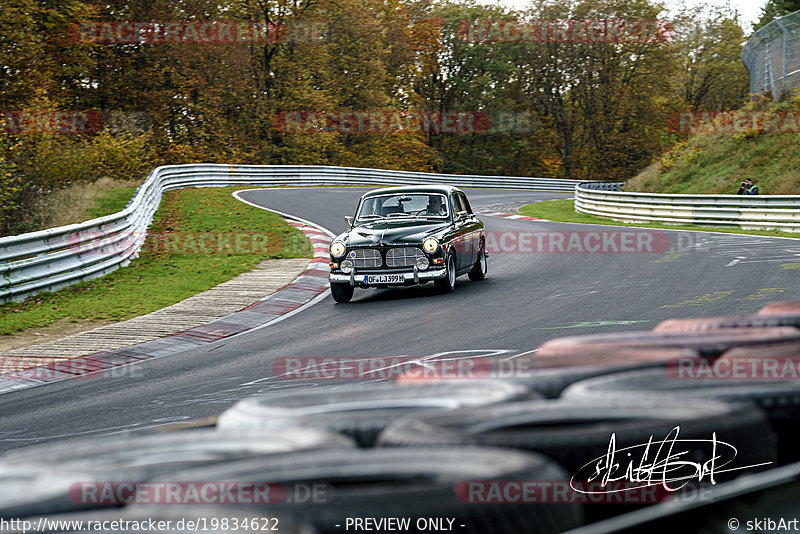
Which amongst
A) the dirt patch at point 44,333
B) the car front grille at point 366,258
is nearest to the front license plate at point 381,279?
the car front grille at point 366,258

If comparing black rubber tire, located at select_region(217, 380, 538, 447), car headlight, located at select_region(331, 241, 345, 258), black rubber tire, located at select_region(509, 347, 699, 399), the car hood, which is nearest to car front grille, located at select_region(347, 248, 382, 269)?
the car hood

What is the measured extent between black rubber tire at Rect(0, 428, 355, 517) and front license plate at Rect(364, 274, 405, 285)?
998cm

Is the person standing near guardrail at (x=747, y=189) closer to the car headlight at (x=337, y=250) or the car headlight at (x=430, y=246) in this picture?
the car headlight at (x=430, y=246)

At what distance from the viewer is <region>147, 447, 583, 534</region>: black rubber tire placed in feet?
5.20

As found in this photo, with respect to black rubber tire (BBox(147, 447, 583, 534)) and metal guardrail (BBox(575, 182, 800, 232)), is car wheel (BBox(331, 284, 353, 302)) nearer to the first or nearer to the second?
black rubber tire (BBox(147, 447, 583, 534))

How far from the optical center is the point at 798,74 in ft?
97.9

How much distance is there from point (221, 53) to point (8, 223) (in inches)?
1443

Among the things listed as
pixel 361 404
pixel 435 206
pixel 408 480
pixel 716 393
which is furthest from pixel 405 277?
pixel 408 480

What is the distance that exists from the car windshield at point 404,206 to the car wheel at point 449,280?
3.23 feet

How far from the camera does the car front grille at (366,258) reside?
12312mm

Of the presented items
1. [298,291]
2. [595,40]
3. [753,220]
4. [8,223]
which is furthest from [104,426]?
[595,40]

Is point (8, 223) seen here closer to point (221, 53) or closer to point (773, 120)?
point (773, 120)

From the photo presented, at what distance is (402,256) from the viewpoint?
1223 cm

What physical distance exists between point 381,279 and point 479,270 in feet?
7.99
